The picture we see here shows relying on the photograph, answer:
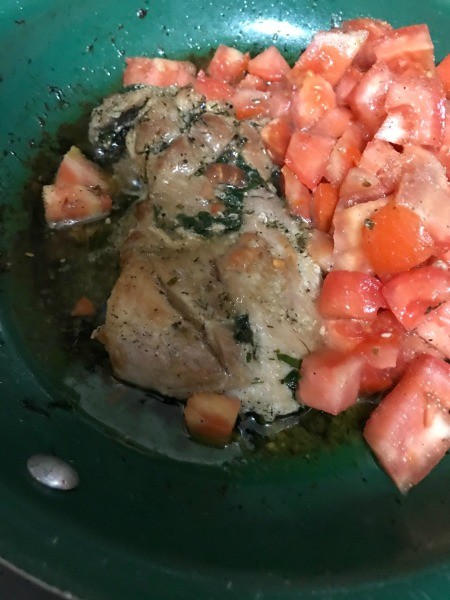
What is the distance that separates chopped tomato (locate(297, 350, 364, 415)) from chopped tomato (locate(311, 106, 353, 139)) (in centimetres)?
81

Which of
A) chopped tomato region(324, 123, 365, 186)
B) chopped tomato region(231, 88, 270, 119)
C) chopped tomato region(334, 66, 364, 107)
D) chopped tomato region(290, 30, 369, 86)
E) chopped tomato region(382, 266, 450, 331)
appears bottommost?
chopped tomato region(382, 266, 450, 331)

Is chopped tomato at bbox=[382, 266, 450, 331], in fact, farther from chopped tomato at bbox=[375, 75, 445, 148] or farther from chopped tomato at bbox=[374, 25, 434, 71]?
chopped tomato at bbox=[374, 25, 434, 71]

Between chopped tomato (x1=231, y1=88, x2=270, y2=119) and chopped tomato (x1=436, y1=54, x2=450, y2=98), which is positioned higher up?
chopped tomato (x1=231, y1=88, x2=270, y2=119)

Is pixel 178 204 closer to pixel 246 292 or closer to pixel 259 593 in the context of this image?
pixel 246 292

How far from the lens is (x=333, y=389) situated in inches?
61.5

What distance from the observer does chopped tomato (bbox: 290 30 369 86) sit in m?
2.08

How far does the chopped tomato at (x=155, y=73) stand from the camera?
7.40ft

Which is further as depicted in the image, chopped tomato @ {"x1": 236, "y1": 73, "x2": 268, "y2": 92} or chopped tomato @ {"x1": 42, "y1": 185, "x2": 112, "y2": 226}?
chopped tomato @ {"x1": 236, "y1": 73, "x2": 268, "y2": 92}

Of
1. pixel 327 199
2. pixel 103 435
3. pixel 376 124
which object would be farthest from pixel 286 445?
pixel 376 124

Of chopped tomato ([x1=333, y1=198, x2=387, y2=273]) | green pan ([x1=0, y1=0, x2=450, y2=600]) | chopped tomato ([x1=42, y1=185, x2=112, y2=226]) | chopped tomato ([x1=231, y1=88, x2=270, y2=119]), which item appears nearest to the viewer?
green pan ([x1=0, y1=0, x2=450, y2=600])

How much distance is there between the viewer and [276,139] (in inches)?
79.8

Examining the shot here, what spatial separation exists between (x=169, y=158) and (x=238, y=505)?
3.54 ft

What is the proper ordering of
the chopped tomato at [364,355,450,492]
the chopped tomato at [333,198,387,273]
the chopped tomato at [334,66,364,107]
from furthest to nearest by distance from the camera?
the chopped tomato at [334,66,364,107] → the chopped tomato at [333,198,387,273] → the chopped tomato at [364,355,450,492]

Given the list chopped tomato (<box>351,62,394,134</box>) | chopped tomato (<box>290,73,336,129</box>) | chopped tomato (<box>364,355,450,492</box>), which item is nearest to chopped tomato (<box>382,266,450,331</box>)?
chopped tomato (<box>364,355,450,492</box>)
